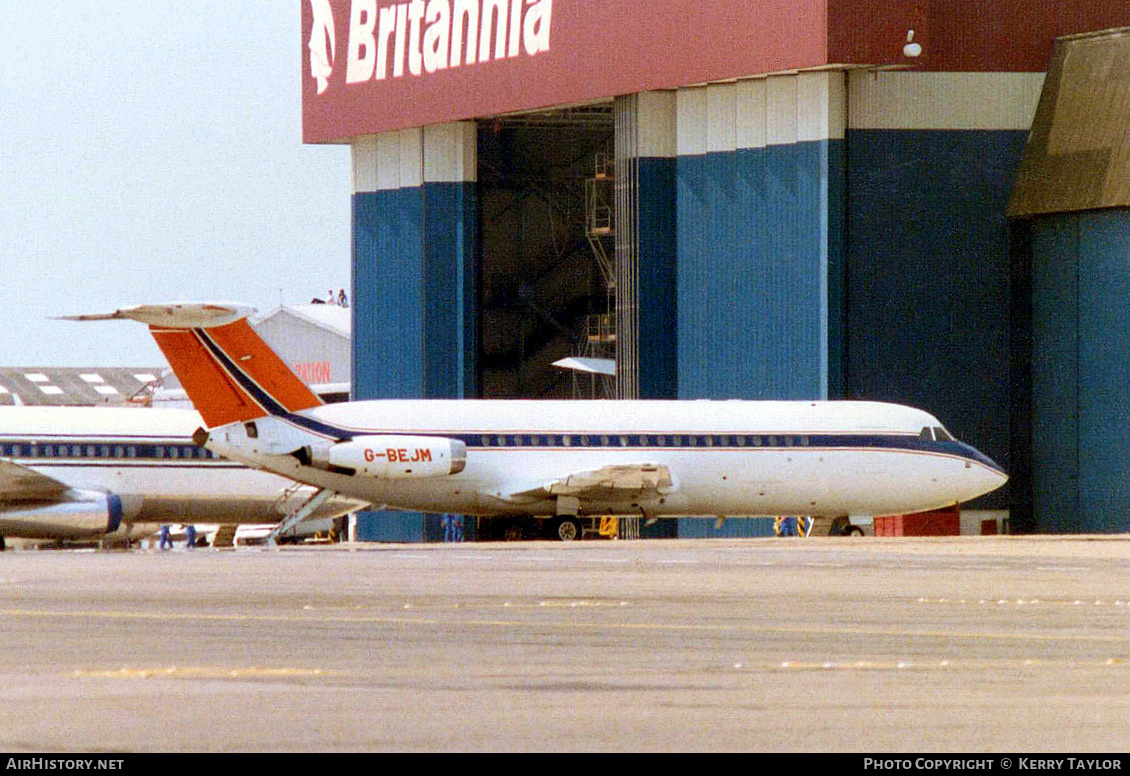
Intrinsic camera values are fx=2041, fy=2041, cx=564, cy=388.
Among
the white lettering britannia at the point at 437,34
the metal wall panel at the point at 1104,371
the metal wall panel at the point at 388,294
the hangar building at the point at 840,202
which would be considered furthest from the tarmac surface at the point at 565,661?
the metal wall panel at the point at 388,294

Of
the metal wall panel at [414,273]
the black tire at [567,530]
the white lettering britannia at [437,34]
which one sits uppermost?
the white lettering britannia at [437,34]

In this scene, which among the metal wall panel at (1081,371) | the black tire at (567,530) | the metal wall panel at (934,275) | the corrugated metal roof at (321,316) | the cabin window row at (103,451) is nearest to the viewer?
the cabin window row at (103,451)

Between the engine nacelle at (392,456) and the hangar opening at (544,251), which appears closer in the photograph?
the engine nacelle at (392,456)

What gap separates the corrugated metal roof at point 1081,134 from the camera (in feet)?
167

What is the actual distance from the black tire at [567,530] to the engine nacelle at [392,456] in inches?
179

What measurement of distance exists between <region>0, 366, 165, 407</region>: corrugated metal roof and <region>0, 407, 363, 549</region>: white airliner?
5852 cm

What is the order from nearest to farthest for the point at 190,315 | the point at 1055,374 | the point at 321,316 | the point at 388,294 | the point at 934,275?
the point at 190,315 → the point at 1055,374 → the point at 934,275 → the point at 388,294 → the point at 321,316

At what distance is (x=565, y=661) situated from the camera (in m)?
14.7

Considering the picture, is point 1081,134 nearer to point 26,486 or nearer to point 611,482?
point 611,482

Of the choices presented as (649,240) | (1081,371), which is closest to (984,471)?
(1081,371)

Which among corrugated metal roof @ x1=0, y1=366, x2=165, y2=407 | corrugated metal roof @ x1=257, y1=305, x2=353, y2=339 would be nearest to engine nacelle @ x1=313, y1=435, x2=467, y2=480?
corrugated metal roof @ x1=257, y1=305, x2=353, y2=339

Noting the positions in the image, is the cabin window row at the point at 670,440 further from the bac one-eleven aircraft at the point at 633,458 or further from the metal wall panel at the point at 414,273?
the metal wall panel at the point at 414,273

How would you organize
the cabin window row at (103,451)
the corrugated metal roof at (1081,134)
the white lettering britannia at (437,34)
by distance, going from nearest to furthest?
1. the cabin window row at (103,451)
2. the corrugated metal roof at (1081,134)
3. the white lettering britannia at (437,34)

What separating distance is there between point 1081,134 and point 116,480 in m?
25.5
